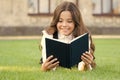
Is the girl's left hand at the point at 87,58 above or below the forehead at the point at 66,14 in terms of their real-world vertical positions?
below

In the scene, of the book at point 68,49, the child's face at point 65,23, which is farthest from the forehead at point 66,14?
the book at point 68,49

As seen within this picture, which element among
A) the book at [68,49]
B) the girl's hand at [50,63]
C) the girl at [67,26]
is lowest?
the girl's hand at [50,63]

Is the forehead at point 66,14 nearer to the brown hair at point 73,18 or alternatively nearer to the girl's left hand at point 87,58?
the brown hair at point 73,18

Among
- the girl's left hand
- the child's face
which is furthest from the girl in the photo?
the girl's left hand

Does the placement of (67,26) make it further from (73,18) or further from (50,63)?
(50,63)

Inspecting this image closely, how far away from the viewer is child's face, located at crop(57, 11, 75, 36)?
7.85 meters

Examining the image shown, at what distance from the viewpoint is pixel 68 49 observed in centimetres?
710

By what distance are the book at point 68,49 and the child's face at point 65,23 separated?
50 centimetres

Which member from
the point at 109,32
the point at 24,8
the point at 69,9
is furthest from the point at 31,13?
the point at 69,9

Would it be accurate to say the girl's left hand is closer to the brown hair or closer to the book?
the book

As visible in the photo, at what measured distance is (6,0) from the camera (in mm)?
30719

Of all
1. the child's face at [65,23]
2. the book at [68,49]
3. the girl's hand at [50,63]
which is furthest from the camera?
the child's face at [65,23]

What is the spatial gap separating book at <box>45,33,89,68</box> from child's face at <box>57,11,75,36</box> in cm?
50

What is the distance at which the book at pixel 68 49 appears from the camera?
281 inches
